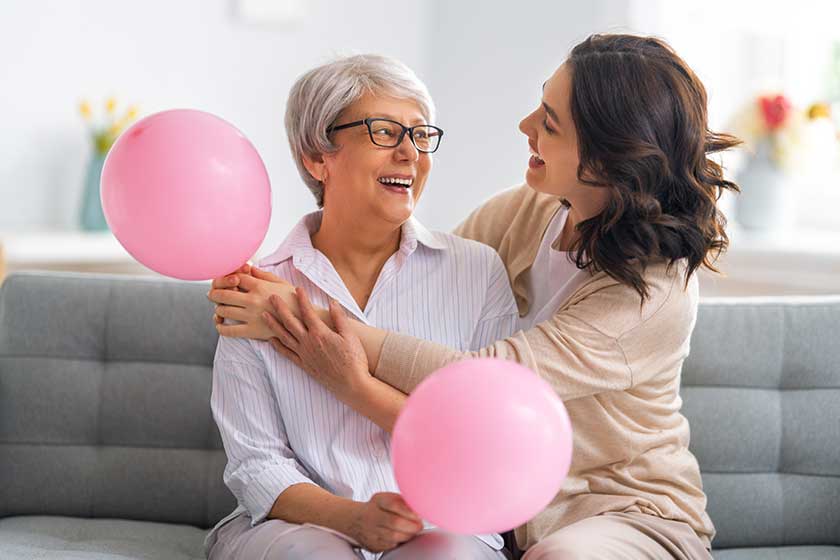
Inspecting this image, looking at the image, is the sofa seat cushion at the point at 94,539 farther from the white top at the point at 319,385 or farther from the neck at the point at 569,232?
the neck at the point at 569,232

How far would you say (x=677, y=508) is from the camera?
6.09ft

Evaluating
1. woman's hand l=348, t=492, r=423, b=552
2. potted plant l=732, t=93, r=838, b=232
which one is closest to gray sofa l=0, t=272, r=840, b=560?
woman's hand l=348, t=492, r=423, b=552

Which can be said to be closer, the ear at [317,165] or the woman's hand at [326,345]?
the woman's hand at [326,345]

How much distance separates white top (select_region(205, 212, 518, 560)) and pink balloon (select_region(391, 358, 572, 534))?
0.45m

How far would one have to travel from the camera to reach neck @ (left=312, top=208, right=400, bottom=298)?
1.91 meters

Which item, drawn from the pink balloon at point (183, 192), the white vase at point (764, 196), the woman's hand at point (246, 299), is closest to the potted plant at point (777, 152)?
the white vase at point (764, 196)

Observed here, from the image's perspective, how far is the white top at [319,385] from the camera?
1785mm

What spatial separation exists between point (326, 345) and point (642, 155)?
609 millimetres

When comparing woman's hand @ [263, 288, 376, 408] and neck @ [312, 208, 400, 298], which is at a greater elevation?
neck @ [312, 208, 400, 298]

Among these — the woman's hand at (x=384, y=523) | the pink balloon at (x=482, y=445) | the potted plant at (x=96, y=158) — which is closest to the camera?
the pink balloon at (x=482, y=445)

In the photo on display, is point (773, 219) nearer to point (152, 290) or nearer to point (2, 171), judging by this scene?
point (152, 290)

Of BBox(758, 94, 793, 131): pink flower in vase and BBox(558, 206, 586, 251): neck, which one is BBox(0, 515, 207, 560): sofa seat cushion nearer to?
BBox(558, 206, 586, 251): neck

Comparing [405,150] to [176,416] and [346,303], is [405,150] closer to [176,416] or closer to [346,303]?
[346,303]

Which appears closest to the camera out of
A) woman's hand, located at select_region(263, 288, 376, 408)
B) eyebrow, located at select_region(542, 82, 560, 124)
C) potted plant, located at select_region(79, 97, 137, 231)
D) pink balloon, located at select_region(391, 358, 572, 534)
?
pink balloon, located at select_region(391, 358, 572, 534)
